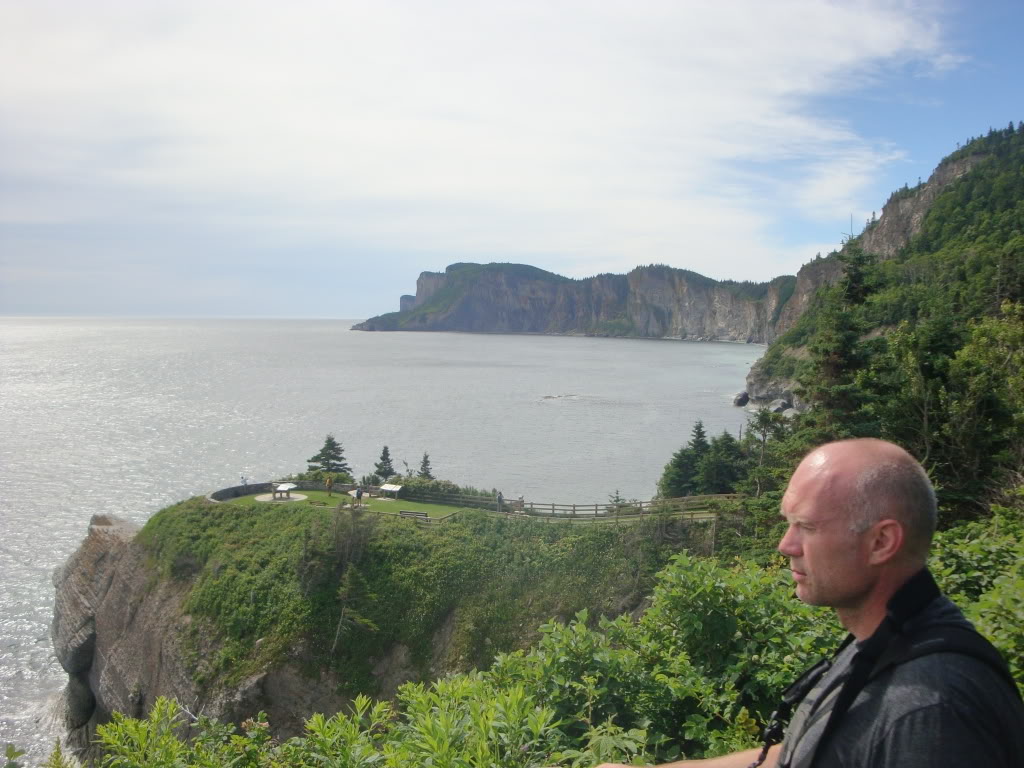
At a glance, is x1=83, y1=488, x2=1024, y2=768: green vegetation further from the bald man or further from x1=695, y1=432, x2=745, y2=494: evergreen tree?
x1=695, y1=432, x2=745, y2=494: evergreen tree

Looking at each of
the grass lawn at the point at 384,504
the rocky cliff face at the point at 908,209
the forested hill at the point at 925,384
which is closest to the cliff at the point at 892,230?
the rocky cliff face at the point at 908,209

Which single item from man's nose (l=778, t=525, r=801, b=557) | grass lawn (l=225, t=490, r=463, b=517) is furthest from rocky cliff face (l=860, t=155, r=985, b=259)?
man's nose (l=778, t=525, r=801, b=557)

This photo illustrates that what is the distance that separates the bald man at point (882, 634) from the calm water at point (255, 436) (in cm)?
2569

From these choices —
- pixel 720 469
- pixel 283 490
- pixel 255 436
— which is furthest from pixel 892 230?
pixel 283 490

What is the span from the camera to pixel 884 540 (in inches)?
70.9

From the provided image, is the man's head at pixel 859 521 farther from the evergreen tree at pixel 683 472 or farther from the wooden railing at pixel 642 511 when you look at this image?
the evergreen tree at pixel 683 472

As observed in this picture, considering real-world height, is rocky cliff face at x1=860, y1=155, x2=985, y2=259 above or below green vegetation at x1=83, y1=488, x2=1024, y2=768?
above

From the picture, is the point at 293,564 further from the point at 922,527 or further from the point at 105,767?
the point at 922,527

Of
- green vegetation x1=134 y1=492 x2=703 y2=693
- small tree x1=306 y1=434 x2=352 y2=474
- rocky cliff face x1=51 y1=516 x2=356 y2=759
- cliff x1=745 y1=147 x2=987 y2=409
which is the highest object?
cliff x1=745 y1=147 x2=987 y2=409

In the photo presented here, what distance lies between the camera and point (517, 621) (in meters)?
20.3

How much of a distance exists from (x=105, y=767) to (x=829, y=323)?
648 inches

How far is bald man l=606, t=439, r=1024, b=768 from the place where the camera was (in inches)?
59.1

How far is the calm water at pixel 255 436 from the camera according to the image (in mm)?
31516

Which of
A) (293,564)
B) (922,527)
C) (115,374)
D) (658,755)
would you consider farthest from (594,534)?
(115,374)
